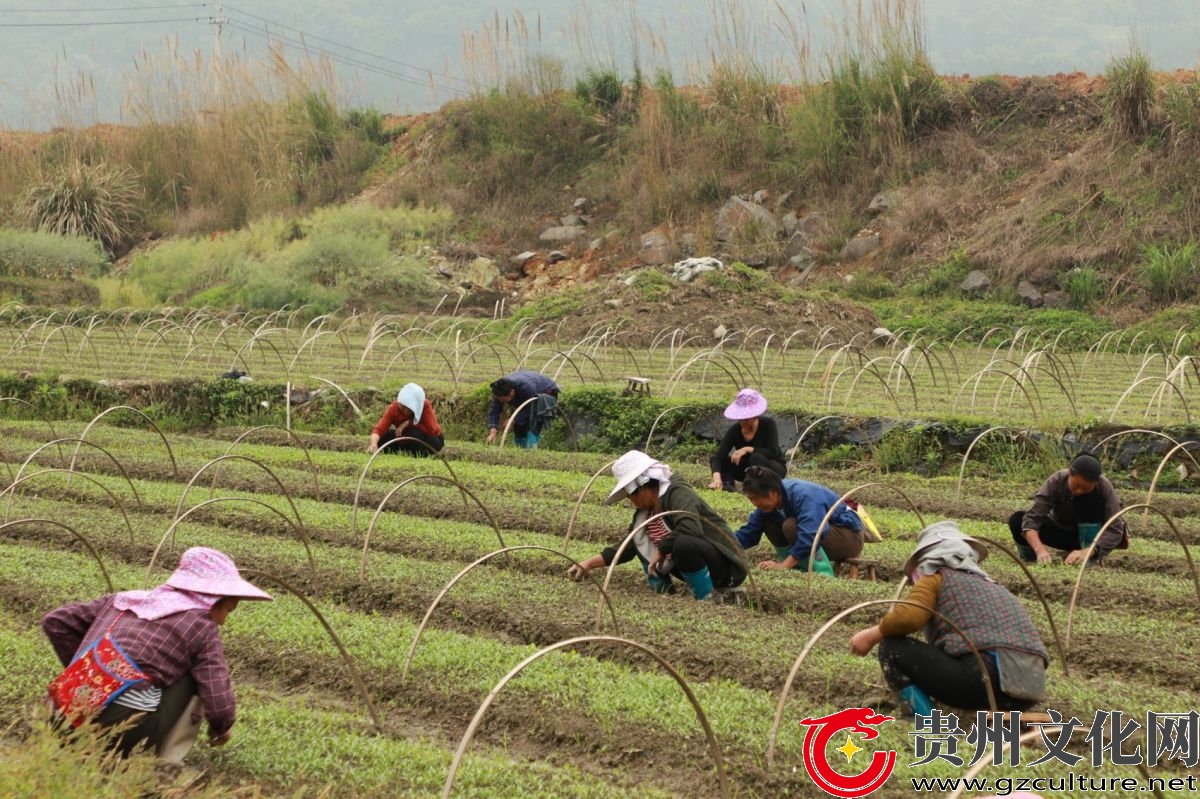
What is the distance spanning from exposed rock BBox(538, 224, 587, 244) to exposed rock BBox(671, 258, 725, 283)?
885cm

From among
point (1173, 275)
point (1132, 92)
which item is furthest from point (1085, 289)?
point (1132, 92)

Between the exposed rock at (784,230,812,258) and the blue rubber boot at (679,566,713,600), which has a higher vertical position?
the exposed rock at (784,230,812,258)

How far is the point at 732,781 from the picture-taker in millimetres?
4535

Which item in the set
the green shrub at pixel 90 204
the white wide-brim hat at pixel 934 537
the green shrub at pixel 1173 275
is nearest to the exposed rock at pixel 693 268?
the green shrub at pixel 1173 275

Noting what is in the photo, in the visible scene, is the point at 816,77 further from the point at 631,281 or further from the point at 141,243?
the point at 141,243

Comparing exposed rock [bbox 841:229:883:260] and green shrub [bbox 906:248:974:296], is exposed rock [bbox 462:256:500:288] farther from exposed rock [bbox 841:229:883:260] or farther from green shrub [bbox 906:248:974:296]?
green shrub [bbox 906:248:974:296]

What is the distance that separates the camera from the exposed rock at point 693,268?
2439cm

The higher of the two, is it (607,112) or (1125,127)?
(607,112)

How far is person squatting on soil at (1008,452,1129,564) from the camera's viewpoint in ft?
24.2

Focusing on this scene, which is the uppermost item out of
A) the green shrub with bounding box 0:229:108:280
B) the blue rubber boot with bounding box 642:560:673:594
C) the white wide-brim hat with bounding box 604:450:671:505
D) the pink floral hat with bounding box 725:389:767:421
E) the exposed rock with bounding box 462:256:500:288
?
the green shrub with bounding box 0:229:108:280

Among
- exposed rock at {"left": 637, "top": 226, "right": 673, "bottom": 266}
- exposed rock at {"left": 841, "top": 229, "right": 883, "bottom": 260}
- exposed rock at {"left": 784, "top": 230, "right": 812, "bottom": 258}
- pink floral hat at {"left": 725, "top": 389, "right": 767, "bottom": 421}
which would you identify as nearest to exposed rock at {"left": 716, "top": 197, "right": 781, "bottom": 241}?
exposed rock at {"left": 784, "top": 230, "right": 812, "bottom": 258}

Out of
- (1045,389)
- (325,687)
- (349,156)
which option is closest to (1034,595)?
(325,687)

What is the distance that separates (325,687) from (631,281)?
1903cm

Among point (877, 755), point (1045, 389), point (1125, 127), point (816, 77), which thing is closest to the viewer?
point (877, 755)
